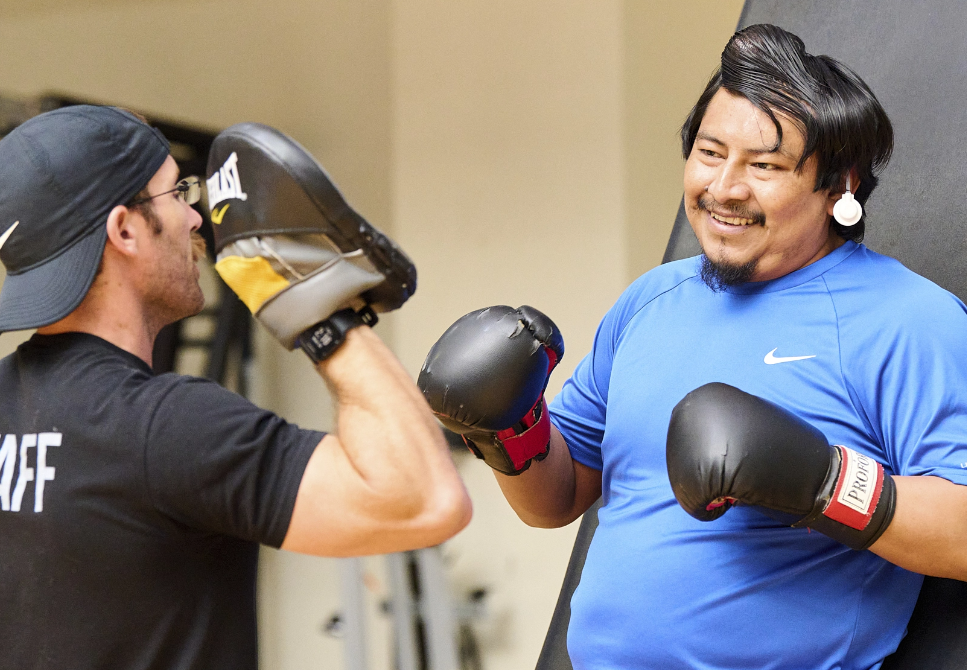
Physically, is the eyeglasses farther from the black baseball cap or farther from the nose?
the nose

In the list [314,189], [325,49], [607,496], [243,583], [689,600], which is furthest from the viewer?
[325,49]

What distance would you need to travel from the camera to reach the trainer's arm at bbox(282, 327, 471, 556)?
1005mm

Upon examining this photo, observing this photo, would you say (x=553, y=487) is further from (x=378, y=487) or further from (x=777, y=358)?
(x=378, y=487)

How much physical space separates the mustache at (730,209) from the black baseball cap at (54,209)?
2.57ft

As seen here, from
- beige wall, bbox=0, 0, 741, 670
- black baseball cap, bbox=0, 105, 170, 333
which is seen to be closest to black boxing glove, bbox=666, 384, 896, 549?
black baseball cap, bbox=0, 105, 170, 333

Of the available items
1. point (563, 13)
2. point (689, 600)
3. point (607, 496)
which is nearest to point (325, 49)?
point (563, 13)

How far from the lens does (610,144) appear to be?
135 inches

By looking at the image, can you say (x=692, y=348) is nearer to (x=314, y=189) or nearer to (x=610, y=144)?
(x=314, y=189)

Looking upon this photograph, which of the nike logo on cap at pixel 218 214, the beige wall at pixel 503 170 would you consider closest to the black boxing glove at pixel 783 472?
the nike logo on cap at pixel 218 214

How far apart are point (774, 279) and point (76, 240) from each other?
0.94 meters

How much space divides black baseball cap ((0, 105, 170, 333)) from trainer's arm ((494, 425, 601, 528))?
0.73 m

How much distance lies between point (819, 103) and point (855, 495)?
547 millimetres

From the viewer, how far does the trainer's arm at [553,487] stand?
1576 millimetres

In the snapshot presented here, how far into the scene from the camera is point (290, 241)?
1063 mm
